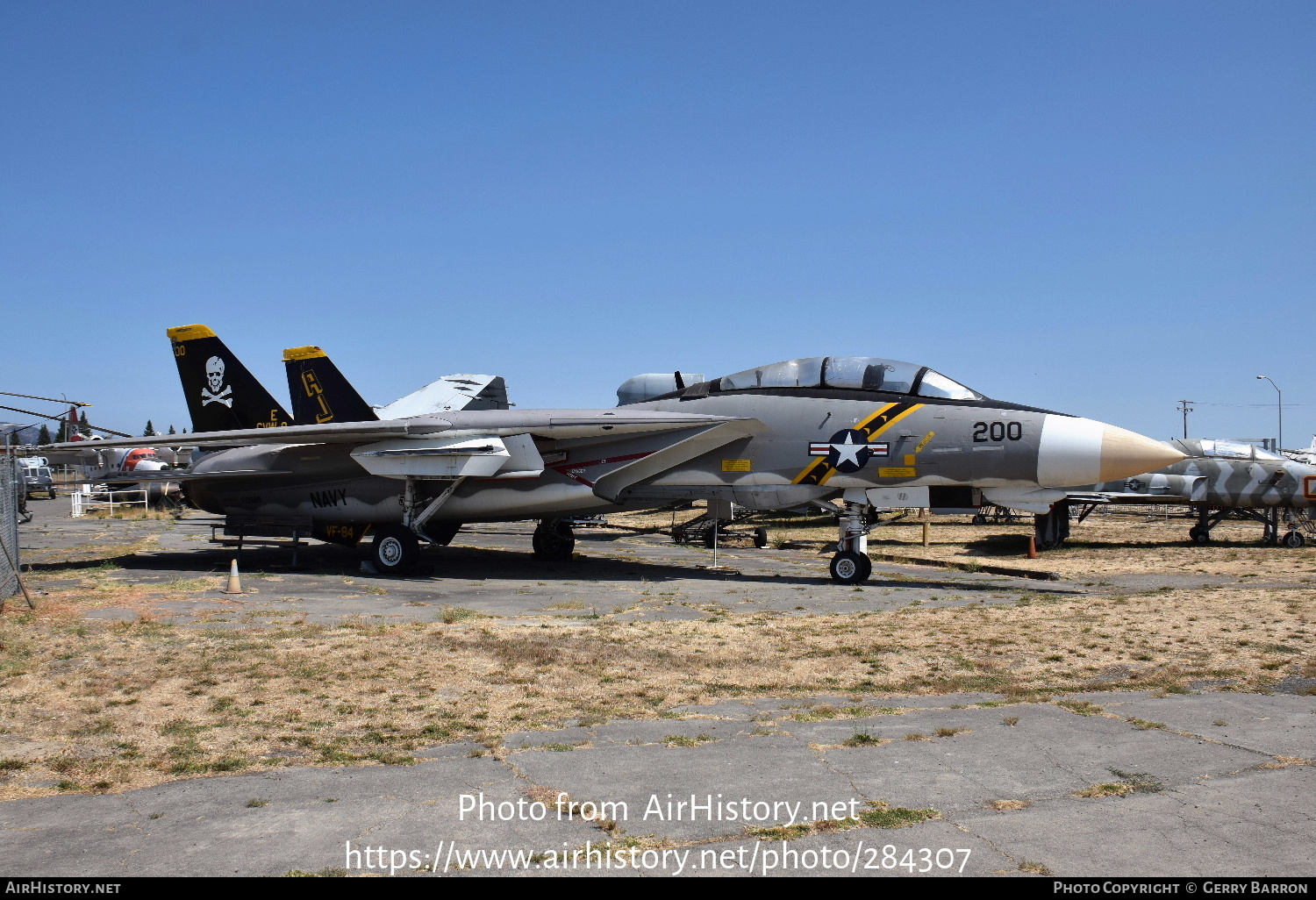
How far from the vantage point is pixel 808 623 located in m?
10.1

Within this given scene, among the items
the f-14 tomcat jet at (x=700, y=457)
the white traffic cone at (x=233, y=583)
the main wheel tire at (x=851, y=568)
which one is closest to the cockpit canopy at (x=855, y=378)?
the f-14 tomcat jet at (x=700, y=457)

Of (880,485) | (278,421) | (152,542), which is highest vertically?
(278,421)

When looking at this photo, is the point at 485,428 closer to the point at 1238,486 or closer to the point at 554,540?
the point at 554,540

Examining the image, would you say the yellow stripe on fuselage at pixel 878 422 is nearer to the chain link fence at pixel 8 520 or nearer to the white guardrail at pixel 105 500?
the chain link fence at pixel 8 520

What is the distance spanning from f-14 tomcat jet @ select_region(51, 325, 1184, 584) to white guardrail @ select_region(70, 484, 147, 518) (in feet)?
78.6

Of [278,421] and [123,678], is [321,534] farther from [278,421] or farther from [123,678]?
[123,678]

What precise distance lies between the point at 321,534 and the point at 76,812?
13711 mm

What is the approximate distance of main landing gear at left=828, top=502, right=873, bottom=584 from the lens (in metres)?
14.1

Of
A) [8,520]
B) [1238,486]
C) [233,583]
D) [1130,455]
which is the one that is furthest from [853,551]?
[1238,486]

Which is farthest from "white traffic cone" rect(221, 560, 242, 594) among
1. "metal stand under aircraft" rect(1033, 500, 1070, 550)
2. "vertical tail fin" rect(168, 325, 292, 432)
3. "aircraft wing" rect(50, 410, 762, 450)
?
"metal stand under aircraft" rect(1033, 500, 1070, 550)

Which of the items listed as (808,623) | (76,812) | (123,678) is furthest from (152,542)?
(76,812)

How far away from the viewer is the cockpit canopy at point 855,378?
1384cm

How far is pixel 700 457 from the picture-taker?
15.0m

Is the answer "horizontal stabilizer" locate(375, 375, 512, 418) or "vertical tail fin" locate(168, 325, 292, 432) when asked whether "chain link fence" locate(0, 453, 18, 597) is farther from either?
"horizontal stabilizer" locate(375, 375, 512, 418)
